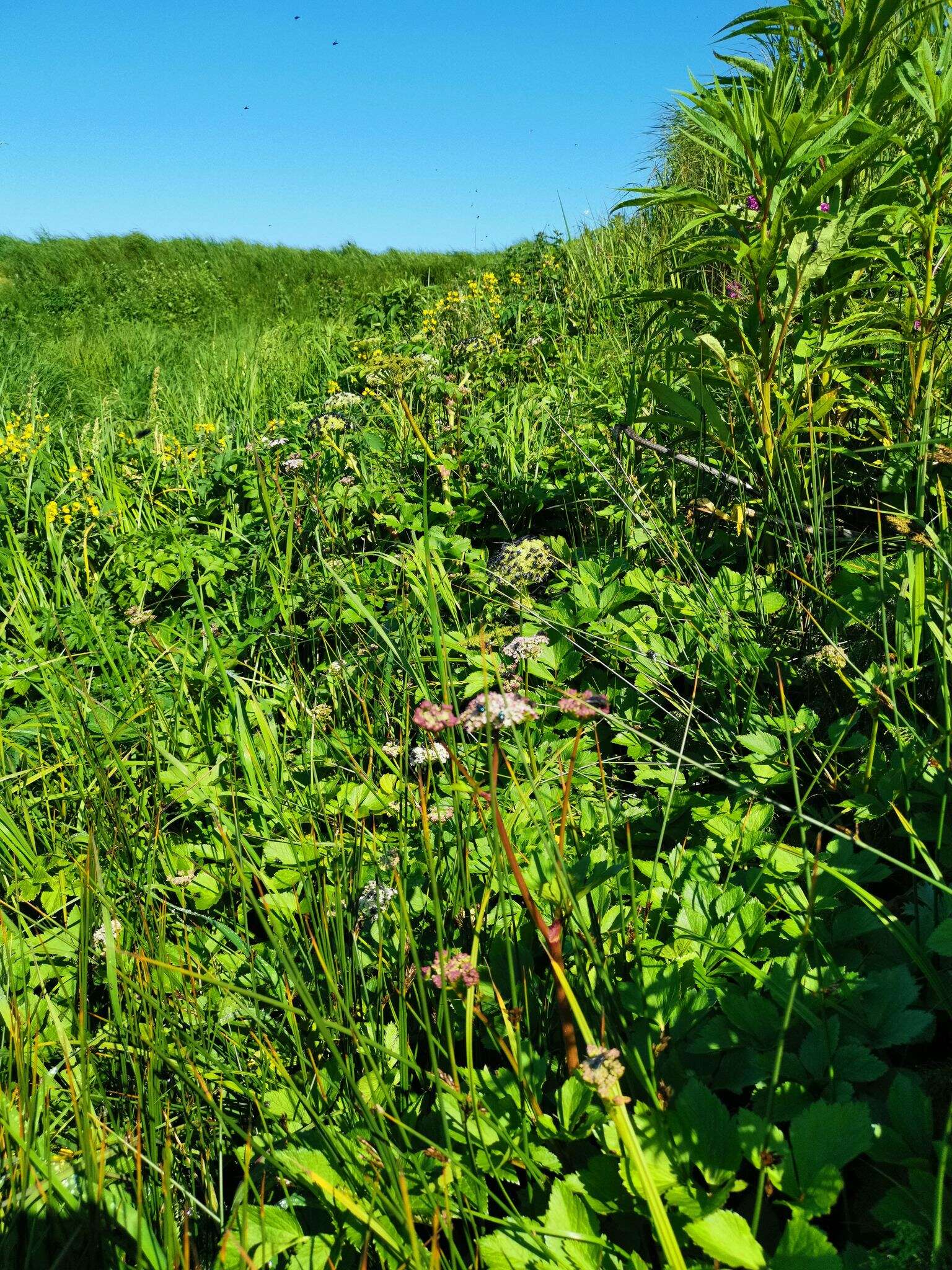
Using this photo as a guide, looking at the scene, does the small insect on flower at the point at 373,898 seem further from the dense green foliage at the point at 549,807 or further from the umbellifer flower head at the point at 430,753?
the umbellifer flower head at the point at 430,753

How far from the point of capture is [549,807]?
4.25ft

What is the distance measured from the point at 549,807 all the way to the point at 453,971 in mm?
364

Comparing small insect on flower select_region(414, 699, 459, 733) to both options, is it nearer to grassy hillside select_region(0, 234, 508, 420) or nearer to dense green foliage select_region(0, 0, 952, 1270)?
dense green foliage select_region(0, 0, 952, 1270)

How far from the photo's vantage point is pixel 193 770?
167cm

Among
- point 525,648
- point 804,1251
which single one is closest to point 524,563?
point 525,648

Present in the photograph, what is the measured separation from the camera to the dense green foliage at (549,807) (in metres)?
0.86

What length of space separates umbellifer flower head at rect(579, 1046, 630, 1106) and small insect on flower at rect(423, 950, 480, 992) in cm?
24

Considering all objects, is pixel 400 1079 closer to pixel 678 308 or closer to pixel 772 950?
pixel 772 950

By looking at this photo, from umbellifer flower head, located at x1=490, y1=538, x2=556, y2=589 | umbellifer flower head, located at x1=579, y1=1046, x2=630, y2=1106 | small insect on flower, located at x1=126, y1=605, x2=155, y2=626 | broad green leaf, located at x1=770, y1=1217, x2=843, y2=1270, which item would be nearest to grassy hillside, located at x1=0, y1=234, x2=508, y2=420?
small insect on flower, located at x1=126, y1=605, x2=155, y2=626

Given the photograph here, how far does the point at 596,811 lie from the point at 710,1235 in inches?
26.6

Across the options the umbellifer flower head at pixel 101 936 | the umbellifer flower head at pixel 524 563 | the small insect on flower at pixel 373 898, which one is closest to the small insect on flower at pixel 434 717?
the small insect on flower at pixel 373 898

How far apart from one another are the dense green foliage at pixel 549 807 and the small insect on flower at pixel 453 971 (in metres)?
0.01

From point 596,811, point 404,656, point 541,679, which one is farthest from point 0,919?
point 541,679

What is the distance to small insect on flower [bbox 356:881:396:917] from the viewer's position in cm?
119
